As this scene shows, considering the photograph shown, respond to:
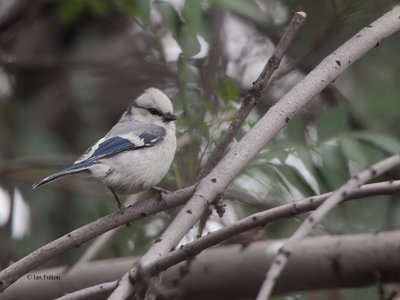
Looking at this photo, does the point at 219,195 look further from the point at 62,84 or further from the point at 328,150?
the point at 62,84

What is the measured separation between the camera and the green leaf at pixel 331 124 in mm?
3539

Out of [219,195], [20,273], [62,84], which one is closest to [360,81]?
[62,84]

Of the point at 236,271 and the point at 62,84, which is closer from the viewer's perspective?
the point at 236,271

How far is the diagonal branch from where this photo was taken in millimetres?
2326

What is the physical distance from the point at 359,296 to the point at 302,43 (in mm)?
1880

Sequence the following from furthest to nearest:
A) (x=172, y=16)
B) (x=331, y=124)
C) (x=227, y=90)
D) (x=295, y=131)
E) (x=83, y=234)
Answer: (x=295, y=131) < (x=331, y=124) < (x=172, y=16) < (x=227, y=90) < (x=83, y=234)

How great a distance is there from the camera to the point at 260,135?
104 inches

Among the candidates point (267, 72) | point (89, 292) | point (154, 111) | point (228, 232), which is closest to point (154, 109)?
point (154, 111)

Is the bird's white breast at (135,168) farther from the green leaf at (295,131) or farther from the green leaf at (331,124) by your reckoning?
the green leaf at (331,124)

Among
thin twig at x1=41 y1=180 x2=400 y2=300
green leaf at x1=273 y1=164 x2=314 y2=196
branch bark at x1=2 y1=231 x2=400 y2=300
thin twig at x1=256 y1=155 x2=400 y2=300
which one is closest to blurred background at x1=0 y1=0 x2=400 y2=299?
green leaf at x1=273 y1=164 x2=314 y2=196

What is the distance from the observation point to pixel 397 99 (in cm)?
484

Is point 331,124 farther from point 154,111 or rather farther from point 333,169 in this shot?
Result: point 154,111

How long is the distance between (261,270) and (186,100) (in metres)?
0.88

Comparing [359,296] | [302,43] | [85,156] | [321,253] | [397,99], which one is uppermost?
[302,43]
